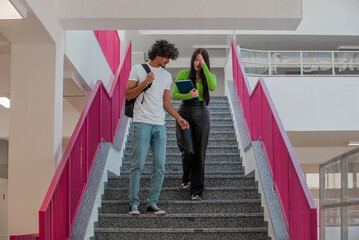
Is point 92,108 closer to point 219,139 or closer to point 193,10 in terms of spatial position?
point 193,10

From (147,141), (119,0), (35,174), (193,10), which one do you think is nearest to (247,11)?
(193,10)

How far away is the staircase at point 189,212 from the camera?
489 centimetres

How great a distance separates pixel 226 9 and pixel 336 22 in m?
11.0

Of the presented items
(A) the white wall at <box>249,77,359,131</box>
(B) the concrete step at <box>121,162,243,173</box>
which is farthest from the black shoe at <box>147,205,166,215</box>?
(A) the white wall at <box>249,77,359,131</box>

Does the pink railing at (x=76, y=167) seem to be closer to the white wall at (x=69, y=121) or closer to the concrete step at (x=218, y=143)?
the concrete step at (x=218, y=143)

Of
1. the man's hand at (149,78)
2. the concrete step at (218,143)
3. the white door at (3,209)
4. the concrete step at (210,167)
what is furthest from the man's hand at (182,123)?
the white door at (3,209)

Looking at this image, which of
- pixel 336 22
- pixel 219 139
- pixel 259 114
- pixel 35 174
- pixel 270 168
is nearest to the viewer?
pixel 35 174

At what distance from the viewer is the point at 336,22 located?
1521 cm

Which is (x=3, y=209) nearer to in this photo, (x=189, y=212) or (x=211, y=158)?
(x=211, y=158)

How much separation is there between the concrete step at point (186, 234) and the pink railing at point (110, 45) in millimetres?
4523

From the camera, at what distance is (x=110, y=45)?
34.6ft

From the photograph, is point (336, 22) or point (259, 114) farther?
point (336, 22)

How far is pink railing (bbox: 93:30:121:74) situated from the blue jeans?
3.94 meters

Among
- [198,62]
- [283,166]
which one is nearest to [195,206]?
[283,166]
